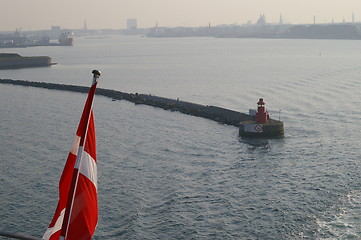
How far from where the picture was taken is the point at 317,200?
59.6 ft

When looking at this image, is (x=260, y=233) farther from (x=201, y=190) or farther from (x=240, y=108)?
(x=240, y=108)

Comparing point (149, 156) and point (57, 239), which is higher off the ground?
point (57, 239)

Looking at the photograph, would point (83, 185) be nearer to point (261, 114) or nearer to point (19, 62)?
point (261, 114)

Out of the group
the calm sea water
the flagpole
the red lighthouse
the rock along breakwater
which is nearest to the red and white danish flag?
the flagpole

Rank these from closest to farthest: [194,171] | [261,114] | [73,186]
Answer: [73,186]
[194,171]
[261,114]

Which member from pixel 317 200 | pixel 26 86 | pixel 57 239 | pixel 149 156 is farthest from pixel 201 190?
pixel 26 86

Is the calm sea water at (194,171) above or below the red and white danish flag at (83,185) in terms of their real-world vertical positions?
below

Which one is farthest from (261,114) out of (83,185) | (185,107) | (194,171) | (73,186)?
(73,186)

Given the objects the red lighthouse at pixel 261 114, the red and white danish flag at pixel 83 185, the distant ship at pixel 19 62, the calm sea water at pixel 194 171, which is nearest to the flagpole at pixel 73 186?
the red and white danish flag at pixel 83 185

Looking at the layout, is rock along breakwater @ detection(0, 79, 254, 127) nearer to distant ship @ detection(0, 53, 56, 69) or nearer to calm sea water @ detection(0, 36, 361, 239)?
calm sea water @ detection(0, 36, 361, 239)

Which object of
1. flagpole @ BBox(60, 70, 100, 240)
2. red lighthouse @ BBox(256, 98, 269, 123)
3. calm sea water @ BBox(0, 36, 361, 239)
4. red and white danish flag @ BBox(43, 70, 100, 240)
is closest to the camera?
flagpole @ BBox(60, 70, 100, 240)

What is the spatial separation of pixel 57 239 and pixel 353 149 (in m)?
23.6

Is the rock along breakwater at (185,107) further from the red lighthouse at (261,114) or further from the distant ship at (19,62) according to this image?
the distant ship at (19,62)

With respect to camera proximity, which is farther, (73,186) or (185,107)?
(185,107)
